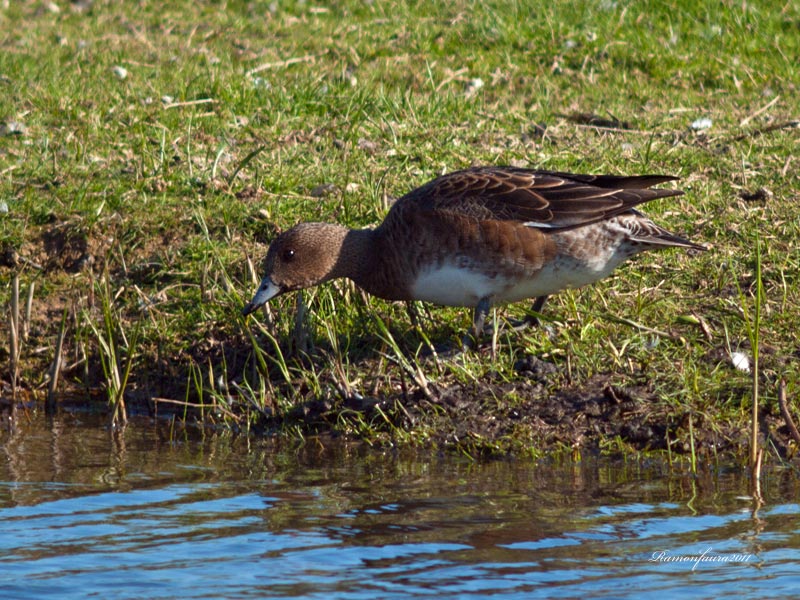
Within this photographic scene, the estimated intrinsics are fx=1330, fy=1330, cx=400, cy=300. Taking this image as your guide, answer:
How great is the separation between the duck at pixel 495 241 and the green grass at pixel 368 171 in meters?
0.26

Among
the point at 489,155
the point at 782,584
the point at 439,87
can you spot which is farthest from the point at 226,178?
the point at 782,584

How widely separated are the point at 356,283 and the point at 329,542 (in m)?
2.15

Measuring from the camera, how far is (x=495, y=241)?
243 inches

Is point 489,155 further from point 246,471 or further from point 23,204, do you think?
point 246,471

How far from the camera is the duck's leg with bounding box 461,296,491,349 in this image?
6.32 meters

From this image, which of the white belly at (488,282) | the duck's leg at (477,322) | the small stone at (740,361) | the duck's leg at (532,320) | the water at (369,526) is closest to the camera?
the water at (369,526)

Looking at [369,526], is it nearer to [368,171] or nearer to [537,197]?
[537,197]

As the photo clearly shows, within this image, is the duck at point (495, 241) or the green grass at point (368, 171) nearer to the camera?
the duck at point (495, 241)

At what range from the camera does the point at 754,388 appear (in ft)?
17.2

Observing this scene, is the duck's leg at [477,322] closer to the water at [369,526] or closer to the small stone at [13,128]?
the water at [369,526]

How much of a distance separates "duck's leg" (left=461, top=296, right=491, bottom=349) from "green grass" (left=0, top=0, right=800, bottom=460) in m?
0.08

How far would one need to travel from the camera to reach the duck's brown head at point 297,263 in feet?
21.3

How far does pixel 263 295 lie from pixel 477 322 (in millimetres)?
1055

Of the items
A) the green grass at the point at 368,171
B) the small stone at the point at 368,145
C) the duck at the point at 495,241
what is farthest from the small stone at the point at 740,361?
the small stone at the point at 368,145
